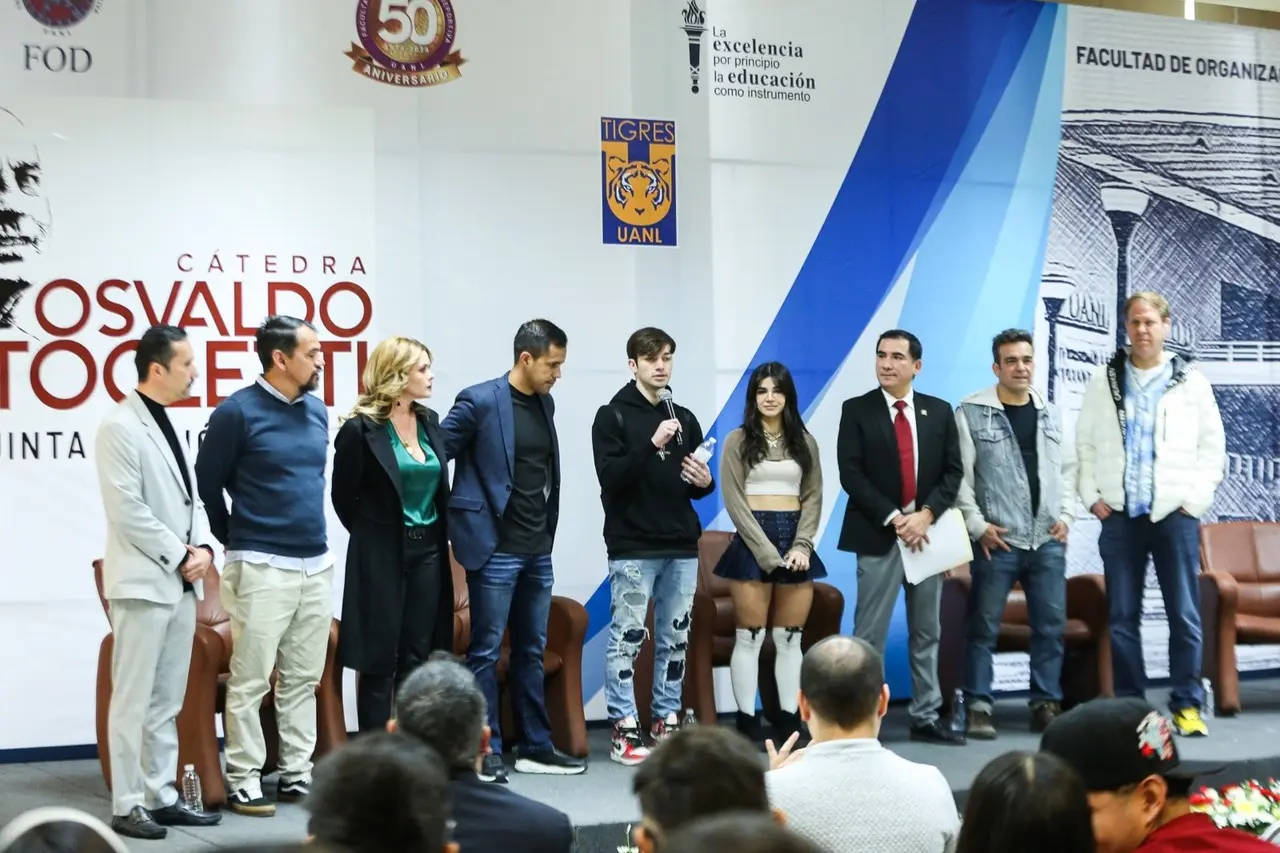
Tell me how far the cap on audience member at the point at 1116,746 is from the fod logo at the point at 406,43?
15.4 feet

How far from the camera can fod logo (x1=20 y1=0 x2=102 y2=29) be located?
18.7 ft

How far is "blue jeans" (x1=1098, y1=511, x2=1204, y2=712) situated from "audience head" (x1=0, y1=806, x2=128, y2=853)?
5207mm

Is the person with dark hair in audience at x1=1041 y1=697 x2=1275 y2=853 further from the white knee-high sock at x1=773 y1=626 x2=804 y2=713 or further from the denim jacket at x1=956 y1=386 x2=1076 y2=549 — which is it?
the denim jacket at x1=956 y1=386 x2=1076 y2=549

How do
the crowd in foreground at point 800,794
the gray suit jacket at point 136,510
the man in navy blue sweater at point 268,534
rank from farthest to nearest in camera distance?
the man in navy blue sweater at point 268,534
the gray suit jacket at point 136,510
the crowd in foreground at point 800,794

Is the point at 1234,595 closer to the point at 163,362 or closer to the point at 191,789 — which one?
the point at 191,789

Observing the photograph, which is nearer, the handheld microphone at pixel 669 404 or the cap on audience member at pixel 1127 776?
the cap on audience member at pixel 1127 776

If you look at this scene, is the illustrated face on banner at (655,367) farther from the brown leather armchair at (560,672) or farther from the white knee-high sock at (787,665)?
the white knee-high sock at (787,665)

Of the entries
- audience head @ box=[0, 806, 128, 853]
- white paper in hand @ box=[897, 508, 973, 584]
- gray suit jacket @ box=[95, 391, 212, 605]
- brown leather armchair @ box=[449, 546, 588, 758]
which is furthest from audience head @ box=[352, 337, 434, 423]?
audience head @ box=[0, 806, 128, 853]

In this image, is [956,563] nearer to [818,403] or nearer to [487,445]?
[818,403]

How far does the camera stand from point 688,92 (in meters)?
6.62

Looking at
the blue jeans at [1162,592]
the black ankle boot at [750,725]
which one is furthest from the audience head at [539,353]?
the blue jeans at [1162,592]

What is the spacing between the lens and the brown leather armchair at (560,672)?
5.50 m

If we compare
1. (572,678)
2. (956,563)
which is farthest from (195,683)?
(956,563)

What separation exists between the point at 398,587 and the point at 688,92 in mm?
2903
